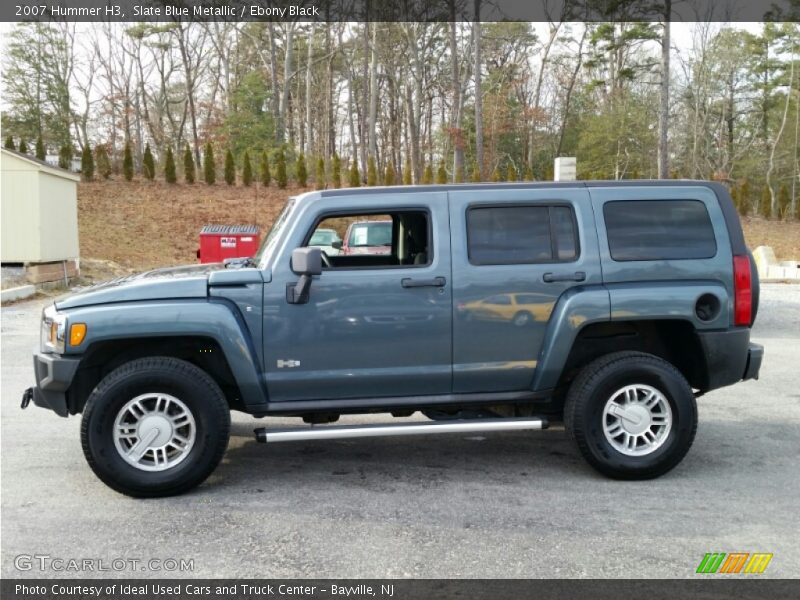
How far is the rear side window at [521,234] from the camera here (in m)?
5.28

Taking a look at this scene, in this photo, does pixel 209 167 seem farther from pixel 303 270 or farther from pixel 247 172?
pixel 303 270

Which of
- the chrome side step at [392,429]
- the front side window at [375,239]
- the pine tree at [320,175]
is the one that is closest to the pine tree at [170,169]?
the pine tree at [320,175]

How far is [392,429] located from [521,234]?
1.54m

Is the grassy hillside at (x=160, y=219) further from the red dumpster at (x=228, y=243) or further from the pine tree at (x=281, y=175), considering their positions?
the red dumpster at (x=228, y=243)

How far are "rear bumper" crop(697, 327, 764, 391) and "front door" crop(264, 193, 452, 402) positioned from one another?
176 centimetres

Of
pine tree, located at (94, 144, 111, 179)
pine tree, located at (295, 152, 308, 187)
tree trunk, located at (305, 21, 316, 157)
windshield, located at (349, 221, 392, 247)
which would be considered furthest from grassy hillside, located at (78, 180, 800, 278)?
windshield, located at (349, 221, 392, 247)

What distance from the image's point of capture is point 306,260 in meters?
4.92

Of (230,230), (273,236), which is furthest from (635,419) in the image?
(230,230)

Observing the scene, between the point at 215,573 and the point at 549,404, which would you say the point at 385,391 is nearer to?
the point at 549,404

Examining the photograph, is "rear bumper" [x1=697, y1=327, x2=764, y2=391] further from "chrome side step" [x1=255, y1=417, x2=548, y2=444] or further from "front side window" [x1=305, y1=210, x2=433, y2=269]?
"front side window" [x1=305, y1=210, x2=433, y2=269]

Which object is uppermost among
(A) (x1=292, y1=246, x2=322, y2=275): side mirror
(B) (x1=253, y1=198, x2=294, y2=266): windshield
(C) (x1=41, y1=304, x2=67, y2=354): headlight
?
(B) (x1=253, y1=198, x2=294, y2=266): windshield

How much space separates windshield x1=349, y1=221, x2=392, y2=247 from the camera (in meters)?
6.07

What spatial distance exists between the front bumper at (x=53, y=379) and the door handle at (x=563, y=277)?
3.00 meters

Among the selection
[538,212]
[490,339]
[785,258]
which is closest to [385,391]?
[490,339]
